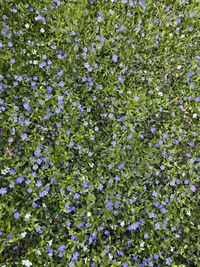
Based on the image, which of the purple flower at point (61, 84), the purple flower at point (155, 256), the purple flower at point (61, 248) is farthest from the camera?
the purple flower at point (61, 84)

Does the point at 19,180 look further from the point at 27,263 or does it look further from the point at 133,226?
the point at 133,226

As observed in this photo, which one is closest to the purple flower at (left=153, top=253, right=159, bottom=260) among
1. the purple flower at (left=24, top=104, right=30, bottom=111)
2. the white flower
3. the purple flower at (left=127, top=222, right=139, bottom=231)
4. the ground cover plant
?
the ground cover plant

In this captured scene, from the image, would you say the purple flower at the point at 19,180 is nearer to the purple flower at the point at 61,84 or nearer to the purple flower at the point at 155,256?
the purple flower at the point at 61,84

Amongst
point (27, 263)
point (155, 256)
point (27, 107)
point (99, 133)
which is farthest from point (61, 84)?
point (155, 256)

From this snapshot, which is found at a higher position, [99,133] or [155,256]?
[99,133]

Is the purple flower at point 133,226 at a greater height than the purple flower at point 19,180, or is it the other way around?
the purple flower at point 19,180

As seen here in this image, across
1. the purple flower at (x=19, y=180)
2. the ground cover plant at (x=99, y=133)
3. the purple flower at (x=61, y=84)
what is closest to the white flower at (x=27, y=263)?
the ground cover plant at (x=99, y=133)

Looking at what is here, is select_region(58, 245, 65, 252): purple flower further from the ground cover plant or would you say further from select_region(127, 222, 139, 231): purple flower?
select_region(127, 222, 139, 231): purple flower

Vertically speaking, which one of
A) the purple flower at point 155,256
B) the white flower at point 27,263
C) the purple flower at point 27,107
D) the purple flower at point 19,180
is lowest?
the purple flower at point 155,256
